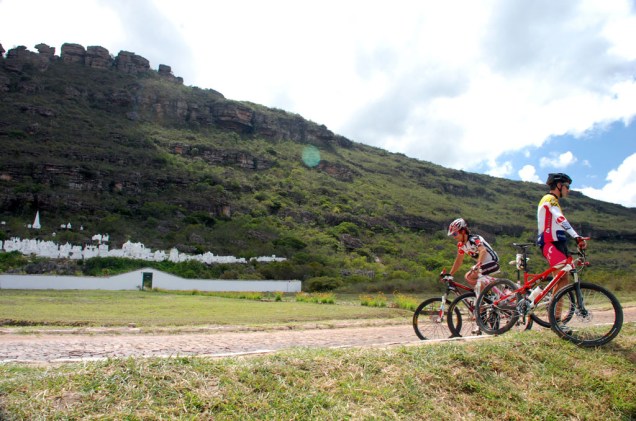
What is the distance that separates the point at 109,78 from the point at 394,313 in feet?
272

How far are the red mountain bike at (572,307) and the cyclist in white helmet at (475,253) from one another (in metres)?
0.46

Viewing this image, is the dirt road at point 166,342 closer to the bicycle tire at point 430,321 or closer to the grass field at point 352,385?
the bicycle tire at point 430,321

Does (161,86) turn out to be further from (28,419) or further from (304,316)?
(28,419)

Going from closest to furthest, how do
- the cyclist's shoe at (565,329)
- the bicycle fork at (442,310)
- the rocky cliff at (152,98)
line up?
the cyclist's shoe at (565,329), the bicycle fork at (442,310), the rocky cliff at (152,98)

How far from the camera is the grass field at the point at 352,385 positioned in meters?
3.13

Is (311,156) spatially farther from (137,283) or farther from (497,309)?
(497,309)

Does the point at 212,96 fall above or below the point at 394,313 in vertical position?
above

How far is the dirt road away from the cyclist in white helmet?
1267 millimetres

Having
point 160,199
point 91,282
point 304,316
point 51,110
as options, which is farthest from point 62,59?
point 304,316

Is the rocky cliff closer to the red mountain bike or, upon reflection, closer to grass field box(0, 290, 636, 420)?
the red mountain bike

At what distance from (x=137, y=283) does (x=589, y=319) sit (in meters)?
28.0

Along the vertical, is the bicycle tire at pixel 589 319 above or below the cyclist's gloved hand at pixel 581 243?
below

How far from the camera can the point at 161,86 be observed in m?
84.6

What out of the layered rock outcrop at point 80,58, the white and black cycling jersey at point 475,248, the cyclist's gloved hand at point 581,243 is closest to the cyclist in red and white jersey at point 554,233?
the cyclist's gloved hand at point 581,243
